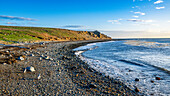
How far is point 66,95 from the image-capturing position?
19.7 ft

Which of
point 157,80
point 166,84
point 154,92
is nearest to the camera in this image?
point 154,92

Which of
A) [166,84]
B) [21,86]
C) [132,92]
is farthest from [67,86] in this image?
[166,84]

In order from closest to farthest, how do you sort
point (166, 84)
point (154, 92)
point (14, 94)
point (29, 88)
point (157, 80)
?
point (14, 94), point (29, 88), point (154, 92), point (166, 84), point (157, 80)

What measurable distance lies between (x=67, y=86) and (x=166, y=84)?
24.7 feet

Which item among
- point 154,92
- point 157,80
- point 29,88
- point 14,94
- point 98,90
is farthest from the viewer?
point 157,80

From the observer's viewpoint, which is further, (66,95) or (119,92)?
(119,92)

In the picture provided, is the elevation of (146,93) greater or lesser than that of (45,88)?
lesser

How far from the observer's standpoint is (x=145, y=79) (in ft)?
32.1

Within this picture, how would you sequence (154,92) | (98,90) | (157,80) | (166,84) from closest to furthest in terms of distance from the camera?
(98,90) → (154,92) → (166,84) → (157,80)

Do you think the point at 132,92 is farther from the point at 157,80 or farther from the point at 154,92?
the point at 157,80

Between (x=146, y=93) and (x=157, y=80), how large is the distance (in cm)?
306

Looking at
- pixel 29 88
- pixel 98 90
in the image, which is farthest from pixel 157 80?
pixel 29 88

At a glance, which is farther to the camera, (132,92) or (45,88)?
(132,92)

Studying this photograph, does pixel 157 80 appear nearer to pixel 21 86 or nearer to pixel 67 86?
pixel 67 86
